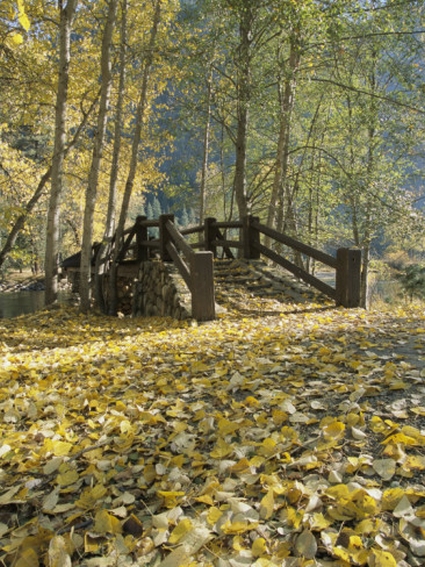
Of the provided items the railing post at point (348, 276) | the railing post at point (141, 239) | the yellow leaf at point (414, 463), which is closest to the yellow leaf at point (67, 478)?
the yellow leaf at point (414, 463)

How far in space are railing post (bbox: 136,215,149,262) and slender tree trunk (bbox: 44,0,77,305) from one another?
5.73ft

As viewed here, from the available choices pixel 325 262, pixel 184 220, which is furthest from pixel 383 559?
pixel 184 220

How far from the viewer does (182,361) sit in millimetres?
3688

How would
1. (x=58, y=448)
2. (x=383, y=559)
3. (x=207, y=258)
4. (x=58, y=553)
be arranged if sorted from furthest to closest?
(x=207, y=258), (x=58, y=448), (x=58, y=553), (x=383, y=559)

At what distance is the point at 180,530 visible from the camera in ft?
4.57

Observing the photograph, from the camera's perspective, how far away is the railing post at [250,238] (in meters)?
8.59

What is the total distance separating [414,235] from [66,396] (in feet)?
32.2

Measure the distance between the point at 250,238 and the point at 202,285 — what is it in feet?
10.9

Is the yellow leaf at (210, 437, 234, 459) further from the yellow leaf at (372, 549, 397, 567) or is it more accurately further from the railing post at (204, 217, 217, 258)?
the railing post at (204, 217, 217, 258)

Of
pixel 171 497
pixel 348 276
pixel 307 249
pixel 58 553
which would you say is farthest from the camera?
pixel 307 249

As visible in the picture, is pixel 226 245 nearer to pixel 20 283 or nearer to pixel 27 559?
pixel 27 559

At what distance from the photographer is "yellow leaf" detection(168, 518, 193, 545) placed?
53.9 inches

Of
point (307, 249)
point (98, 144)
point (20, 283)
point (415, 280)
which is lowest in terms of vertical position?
point (20, 283)

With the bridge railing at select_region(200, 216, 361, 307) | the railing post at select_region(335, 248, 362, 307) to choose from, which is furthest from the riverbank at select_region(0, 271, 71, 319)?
the railing post at select_region(335, 248, 362, 307)
